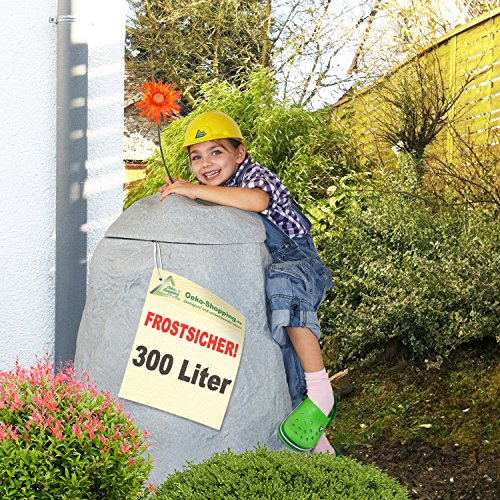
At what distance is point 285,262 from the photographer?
3.53m

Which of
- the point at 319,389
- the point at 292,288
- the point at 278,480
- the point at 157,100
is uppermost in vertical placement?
the point at 157,100

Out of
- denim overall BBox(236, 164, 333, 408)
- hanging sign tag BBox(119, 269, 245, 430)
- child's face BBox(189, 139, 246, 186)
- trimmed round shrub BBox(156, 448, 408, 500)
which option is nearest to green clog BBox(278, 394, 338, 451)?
denim overall BBox(236, 164, 333, 408)

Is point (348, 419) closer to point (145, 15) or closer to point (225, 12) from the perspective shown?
point (225, 12)

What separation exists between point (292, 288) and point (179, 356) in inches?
20.2

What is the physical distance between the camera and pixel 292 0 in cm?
1277

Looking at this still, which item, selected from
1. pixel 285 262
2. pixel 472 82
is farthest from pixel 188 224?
pixel 472 82

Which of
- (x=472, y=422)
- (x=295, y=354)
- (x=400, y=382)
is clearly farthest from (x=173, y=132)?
(x=295, y=354)

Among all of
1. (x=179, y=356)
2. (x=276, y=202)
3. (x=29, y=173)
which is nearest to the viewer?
(x=179, y=356)

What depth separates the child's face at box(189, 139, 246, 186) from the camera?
3799 millimetres

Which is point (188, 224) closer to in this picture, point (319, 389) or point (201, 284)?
point (201, 284)

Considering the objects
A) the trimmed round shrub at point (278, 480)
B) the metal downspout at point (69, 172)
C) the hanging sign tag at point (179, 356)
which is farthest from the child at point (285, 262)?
the trimmed round shrub at point (278, 480)

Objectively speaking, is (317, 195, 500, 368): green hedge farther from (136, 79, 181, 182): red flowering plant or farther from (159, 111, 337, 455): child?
(136, 79, 181, 182): red flowering plant

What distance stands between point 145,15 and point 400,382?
976 centimetres

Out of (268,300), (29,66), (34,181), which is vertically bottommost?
(268,300)
